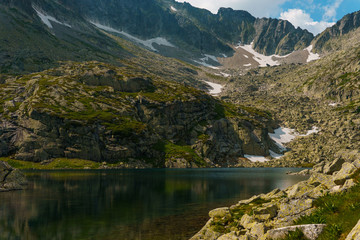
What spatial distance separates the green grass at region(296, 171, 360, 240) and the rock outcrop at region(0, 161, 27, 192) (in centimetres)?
6692

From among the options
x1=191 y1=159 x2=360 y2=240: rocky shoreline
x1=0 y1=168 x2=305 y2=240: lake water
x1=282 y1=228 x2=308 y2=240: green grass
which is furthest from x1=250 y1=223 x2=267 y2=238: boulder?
x1=0 y1=168 x2=305 y2=240: lake water

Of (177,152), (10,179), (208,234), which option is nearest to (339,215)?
(208,234)

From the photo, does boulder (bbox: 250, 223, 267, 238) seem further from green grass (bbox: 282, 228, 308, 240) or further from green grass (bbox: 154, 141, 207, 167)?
green grass (bbox: 154, 141, 207, 167)

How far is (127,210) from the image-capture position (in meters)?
39.5

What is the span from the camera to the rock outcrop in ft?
200

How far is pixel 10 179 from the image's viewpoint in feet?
209

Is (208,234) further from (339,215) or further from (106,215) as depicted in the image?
(106,215)

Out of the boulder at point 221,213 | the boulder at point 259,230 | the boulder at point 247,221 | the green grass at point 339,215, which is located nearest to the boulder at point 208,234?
the boulder at point 247,221

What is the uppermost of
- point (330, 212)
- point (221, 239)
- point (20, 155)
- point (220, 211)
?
point (330, 212)

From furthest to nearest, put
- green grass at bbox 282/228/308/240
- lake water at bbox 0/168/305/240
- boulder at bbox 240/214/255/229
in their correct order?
lake water at bbox 0/168/305/240 → boulder at bbox 240/214/255/229 → green grass at bbox 282/228/308/240

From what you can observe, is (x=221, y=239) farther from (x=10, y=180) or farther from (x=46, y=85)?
(x=46, y=85)

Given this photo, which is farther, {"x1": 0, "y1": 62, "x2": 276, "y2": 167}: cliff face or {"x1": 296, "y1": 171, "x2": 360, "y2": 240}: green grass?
{"x1": 0, "y1": 62, "x2": 276, "y2": 167}: cliff face

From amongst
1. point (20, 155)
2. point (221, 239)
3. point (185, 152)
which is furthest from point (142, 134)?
point (221, 239)

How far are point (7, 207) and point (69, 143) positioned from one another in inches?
4556
